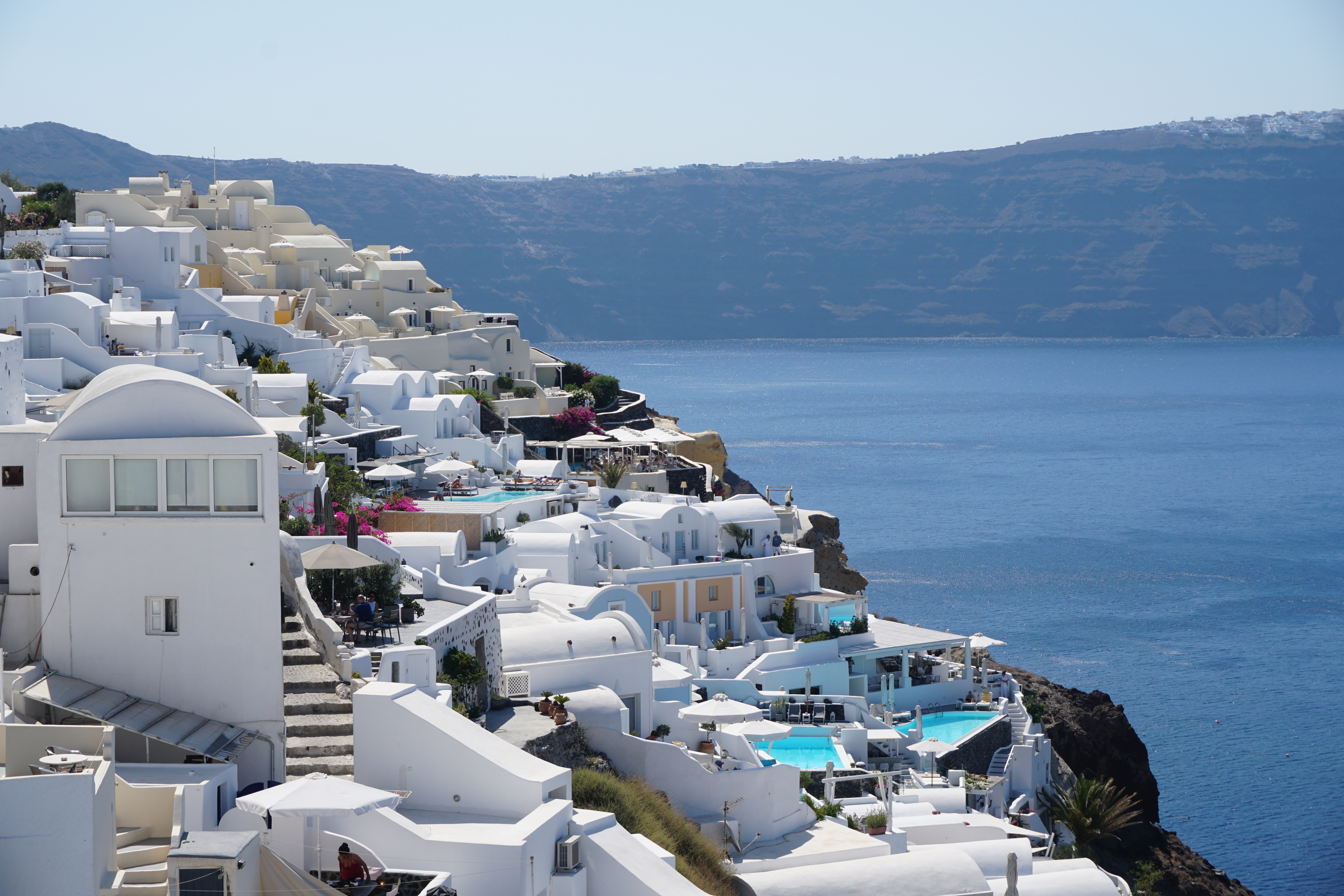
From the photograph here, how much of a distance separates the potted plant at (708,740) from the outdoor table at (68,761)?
40.0ft

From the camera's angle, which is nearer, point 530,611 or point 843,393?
point 530,611

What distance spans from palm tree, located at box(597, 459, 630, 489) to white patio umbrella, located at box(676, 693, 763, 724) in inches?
821

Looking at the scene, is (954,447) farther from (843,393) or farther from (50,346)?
(50,346)

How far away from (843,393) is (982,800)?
172 meters

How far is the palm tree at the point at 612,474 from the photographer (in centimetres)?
4612

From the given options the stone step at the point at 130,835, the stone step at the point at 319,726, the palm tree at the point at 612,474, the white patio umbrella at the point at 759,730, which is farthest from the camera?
the palm tree at the point at 612,474

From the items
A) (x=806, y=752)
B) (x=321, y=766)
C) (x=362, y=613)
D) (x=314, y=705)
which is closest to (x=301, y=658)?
(x=314, y=705)

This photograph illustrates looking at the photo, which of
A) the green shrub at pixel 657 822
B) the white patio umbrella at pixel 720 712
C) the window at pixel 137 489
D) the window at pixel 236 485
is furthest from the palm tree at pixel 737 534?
the window at pixel 137 489

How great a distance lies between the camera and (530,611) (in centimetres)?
2630

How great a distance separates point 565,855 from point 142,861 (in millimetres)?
3985

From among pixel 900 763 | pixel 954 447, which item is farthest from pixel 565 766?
pixel 954 447

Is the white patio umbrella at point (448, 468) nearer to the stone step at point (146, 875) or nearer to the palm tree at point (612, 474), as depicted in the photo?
the palm tree at point (612, 474)

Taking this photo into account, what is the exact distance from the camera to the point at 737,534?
37.1m

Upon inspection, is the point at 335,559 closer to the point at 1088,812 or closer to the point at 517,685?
the point at 517,685
